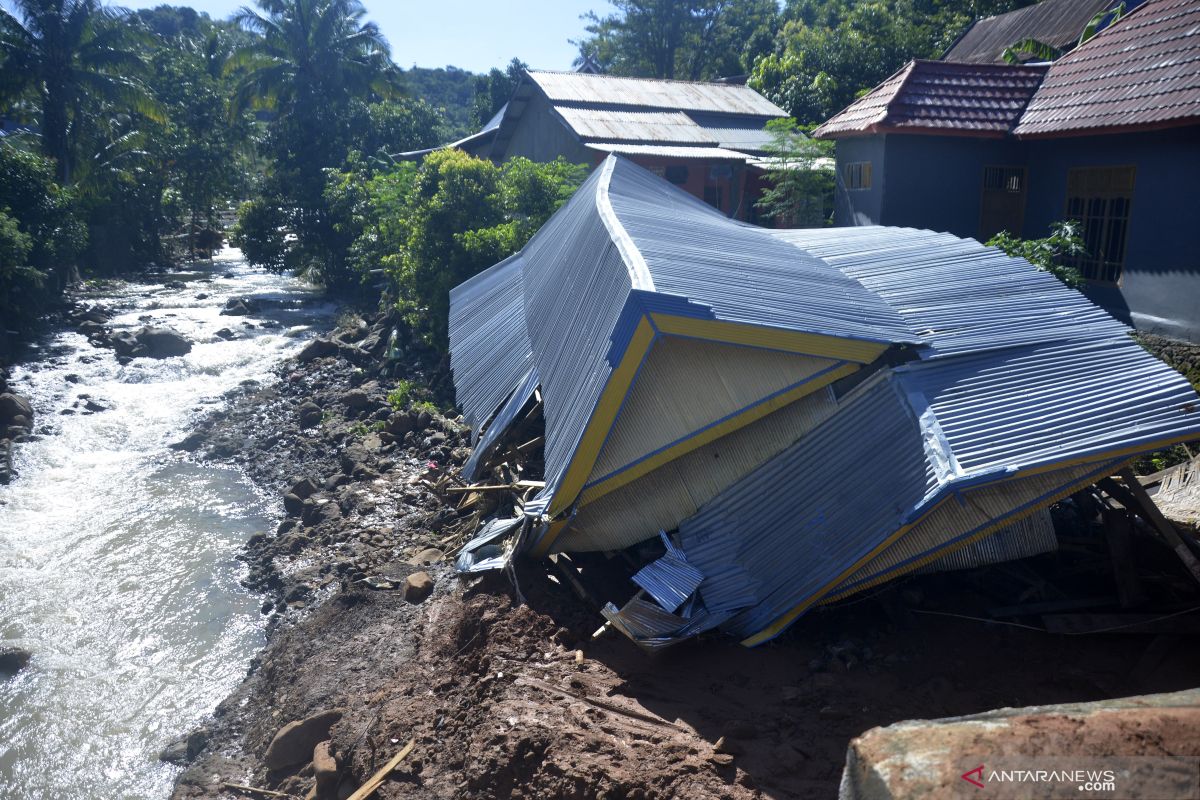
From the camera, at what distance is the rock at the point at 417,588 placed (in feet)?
26.7

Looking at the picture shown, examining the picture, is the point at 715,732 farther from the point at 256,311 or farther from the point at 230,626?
the point at 256,311

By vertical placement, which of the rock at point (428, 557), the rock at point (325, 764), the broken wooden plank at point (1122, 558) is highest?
the broken wooden plank at point (1122, 558)

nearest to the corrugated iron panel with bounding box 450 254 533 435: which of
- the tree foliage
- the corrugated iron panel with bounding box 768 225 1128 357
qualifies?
the tree foliage

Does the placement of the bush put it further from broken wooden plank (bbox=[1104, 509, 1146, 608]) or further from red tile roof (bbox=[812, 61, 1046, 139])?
broken wooden plank (bbox=[1104, 509, 1146, 608])

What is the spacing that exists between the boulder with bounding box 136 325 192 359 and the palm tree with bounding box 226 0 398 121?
435 inches

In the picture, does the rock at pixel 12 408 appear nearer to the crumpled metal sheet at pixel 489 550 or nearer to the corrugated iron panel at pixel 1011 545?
the crumpled metal sheet at pixel 489 550

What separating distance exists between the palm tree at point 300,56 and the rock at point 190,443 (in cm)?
1614

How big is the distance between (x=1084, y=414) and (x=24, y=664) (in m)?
10.1

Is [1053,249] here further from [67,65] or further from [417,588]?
[67,65]

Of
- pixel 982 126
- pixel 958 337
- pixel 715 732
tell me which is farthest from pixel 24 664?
pixel 982 126

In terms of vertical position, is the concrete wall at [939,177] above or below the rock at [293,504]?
above

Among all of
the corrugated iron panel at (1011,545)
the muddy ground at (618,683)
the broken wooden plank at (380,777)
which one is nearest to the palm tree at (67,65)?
the muddy ground at (618,683)

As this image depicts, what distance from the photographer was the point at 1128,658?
5.63 m

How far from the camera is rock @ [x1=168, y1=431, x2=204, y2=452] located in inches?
580
